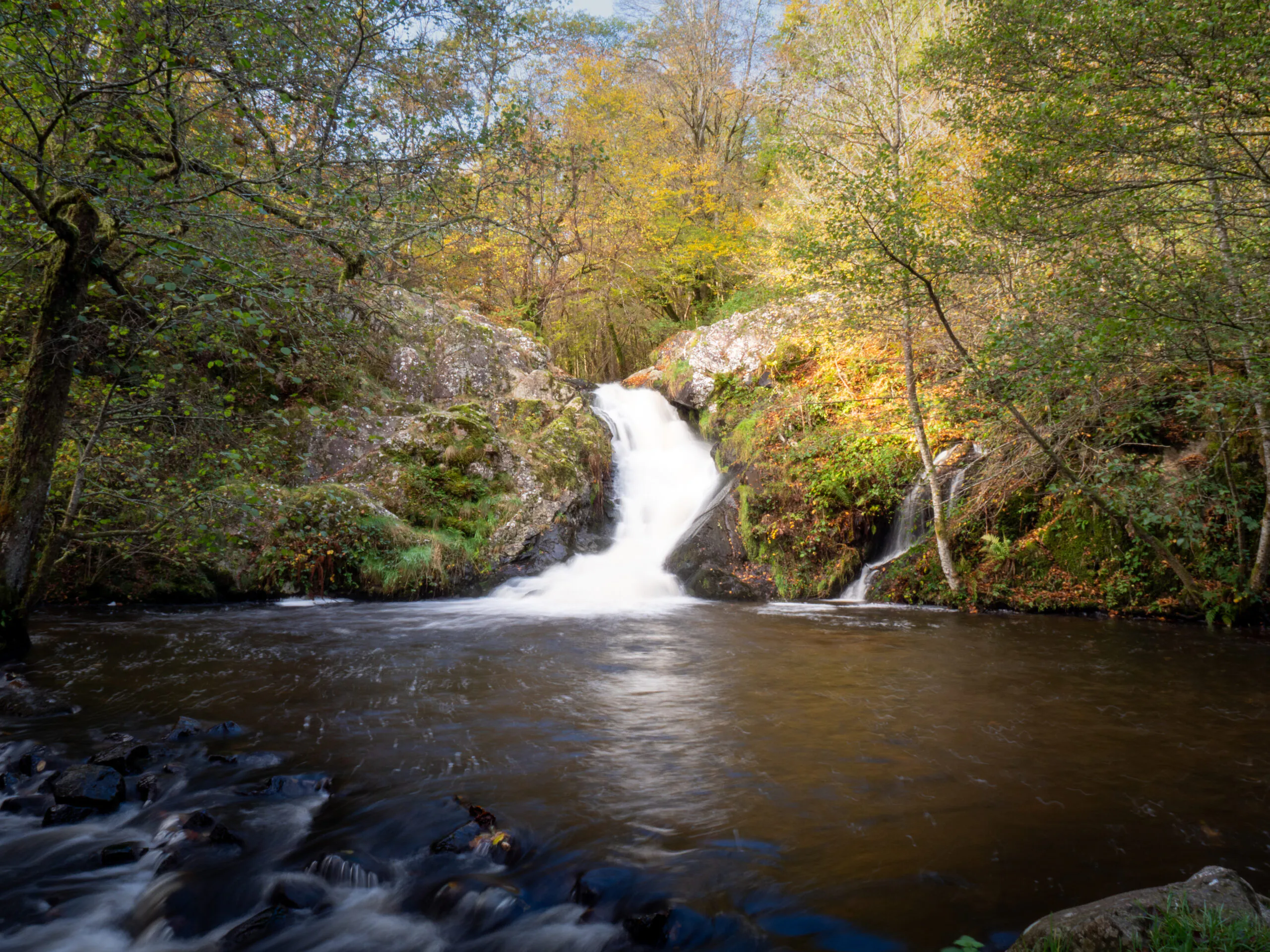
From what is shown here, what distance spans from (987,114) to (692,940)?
26.2ft

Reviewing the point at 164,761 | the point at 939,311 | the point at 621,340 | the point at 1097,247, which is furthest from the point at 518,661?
the point at 621,340

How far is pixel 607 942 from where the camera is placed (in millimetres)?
2770

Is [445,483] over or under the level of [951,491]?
over

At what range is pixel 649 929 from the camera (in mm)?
2754

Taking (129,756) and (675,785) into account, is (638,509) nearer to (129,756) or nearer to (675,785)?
(675,785)

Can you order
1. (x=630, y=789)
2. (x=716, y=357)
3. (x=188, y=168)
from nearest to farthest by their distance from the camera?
(x=630, y=789), (x=188, y=168), (x=716, y=357)

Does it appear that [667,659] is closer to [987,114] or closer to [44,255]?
[987,114]

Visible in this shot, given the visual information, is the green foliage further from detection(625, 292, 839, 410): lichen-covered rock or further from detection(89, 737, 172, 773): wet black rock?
detection(625, 292, 839, 410): lichen-covered rock

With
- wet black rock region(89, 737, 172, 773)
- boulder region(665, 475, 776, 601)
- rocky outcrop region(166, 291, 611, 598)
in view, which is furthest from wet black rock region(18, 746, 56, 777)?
boulder region(665, 475, 776, 601)

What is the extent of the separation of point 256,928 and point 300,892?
25 cm

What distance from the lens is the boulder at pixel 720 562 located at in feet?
36.4

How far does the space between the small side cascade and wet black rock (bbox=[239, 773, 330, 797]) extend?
27.3 feet

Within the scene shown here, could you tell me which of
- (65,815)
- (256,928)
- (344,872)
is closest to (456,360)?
(65,815)

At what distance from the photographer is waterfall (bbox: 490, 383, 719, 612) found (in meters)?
11.2
